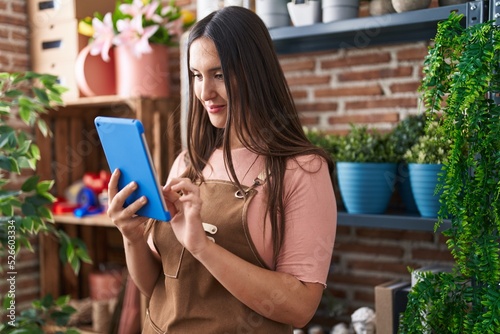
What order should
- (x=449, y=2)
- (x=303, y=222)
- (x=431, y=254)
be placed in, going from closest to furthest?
(x=303, y=222), (x=449, y=2), (x=431, y=254)

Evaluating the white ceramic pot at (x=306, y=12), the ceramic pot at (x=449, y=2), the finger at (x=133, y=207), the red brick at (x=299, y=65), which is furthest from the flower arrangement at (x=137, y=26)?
the finger at (x=133, y=207)

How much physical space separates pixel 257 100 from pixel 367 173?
0.59 metres

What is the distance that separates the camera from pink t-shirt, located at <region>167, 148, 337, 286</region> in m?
1.31

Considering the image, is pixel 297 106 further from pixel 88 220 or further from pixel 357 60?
pixel 88 220

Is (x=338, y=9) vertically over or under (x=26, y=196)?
over

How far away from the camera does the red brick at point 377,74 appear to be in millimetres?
2154

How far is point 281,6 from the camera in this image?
196 centimetres

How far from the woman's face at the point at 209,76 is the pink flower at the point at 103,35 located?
1.09 meters

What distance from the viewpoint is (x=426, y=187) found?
5.58ft

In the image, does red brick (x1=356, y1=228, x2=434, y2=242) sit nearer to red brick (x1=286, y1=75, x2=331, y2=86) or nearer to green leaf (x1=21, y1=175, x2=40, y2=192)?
red brick (x1=286, y1=75, x2=331, y2=86)

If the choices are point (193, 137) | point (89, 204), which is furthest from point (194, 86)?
point (89, 204)

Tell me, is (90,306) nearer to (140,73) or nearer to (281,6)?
(140,73)

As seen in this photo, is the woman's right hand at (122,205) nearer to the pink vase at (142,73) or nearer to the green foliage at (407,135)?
the green foliage at (407,135)

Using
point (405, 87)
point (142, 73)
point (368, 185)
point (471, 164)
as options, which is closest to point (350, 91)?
point (405, 87)
